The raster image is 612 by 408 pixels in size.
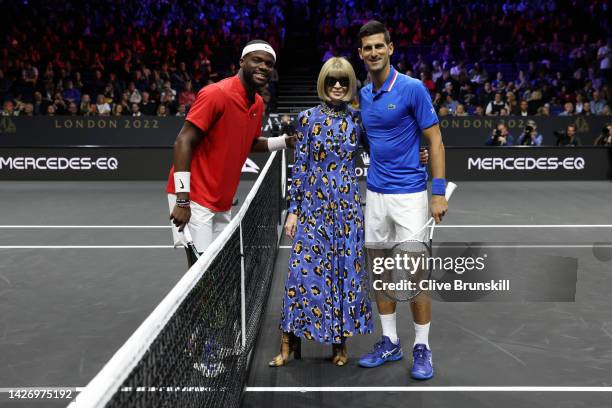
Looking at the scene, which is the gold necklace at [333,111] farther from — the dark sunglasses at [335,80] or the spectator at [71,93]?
the spectator at [71,93]

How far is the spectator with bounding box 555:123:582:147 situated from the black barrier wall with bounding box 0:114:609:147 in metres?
0.82

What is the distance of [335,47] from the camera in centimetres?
2166

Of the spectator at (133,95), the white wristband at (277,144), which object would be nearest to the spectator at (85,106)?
the spectator at (133,95)

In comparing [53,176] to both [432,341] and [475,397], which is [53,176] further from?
[475,397]

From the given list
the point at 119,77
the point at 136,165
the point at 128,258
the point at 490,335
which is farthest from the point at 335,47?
the point at 490,335

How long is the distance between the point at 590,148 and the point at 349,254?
39.0 ft

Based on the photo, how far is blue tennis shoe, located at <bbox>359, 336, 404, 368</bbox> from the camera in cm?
450

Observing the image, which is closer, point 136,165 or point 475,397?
point 475,397

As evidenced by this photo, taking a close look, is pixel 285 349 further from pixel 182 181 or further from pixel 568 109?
pixel 568 109

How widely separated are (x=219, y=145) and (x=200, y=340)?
1.49 metres

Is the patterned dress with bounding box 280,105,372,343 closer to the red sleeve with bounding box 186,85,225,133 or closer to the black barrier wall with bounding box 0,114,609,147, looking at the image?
the red sleeve with bounding box 186,85,225,133

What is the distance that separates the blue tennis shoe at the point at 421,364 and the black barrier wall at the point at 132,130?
42.4 feet

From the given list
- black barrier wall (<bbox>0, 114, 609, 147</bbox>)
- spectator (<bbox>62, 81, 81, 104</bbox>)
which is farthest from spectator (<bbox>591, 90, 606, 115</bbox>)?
spectator (<bbox>62, 81, 81, 104</bbox>)

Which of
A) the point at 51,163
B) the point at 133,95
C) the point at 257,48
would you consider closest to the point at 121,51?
the point at 133,95
